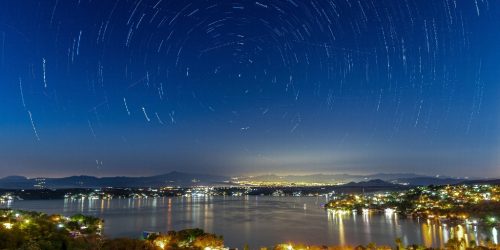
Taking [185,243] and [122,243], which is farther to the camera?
[185,243]

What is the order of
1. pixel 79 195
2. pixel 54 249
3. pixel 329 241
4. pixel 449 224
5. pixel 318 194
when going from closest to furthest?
pixel 54 249 → pixel 329 241 → pixel 449 224 → pixel 79 195 → pixel 318 194

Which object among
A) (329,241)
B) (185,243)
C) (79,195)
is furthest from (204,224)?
(79,195)

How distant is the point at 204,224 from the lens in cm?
4688

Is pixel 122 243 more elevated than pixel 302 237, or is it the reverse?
pixel 122 243

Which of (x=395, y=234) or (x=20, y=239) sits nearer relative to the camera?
(x=20, y=239)

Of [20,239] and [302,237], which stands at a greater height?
[20,239]

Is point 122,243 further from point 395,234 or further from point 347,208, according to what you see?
point 347,208

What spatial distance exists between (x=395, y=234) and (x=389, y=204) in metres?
36.4

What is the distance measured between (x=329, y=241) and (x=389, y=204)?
41684 mm

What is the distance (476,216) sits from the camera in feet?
148

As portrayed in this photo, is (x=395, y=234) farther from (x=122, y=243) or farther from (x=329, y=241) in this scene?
(x=122, y=243)

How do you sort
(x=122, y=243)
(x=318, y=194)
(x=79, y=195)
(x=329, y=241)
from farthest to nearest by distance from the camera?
(x=318, y=194) < (x=79, y=195) < (x=329, y=241) < (x=122, y=243)

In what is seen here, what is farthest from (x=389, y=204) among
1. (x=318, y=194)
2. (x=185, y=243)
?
(x=318, y=194)

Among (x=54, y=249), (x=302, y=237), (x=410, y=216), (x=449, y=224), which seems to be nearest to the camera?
(x=54, y=249)
